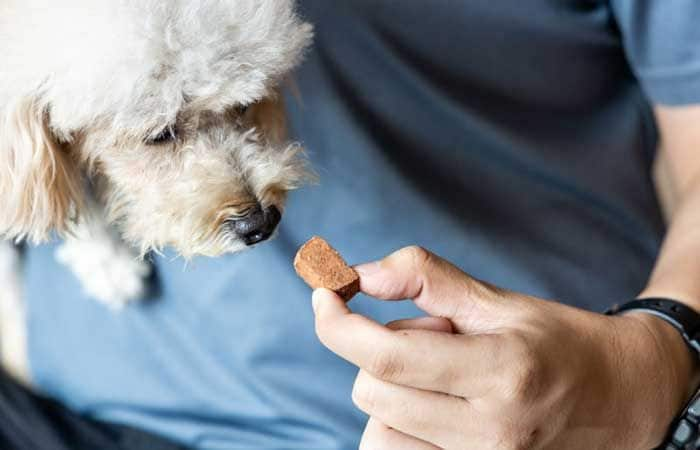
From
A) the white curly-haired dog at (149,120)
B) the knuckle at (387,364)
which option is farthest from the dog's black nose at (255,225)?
the knuckle at (387,364)

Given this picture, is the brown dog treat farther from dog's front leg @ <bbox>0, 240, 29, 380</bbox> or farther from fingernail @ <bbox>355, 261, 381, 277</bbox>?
dog's front leg @ <bbox>0, 240, 29, 380</bbox>

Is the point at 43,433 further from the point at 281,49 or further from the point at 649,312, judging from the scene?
the point at 649,312

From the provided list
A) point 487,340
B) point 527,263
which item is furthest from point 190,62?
point 527,263

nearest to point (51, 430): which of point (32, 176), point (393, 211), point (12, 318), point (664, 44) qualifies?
point (12, 318)

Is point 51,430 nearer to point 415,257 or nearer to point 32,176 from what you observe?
point 32,176

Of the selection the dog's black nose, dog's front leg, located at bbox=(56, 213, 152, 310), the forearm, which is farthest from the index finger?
dog's front leg, located at bbox=(56, 213, 152, 310)
